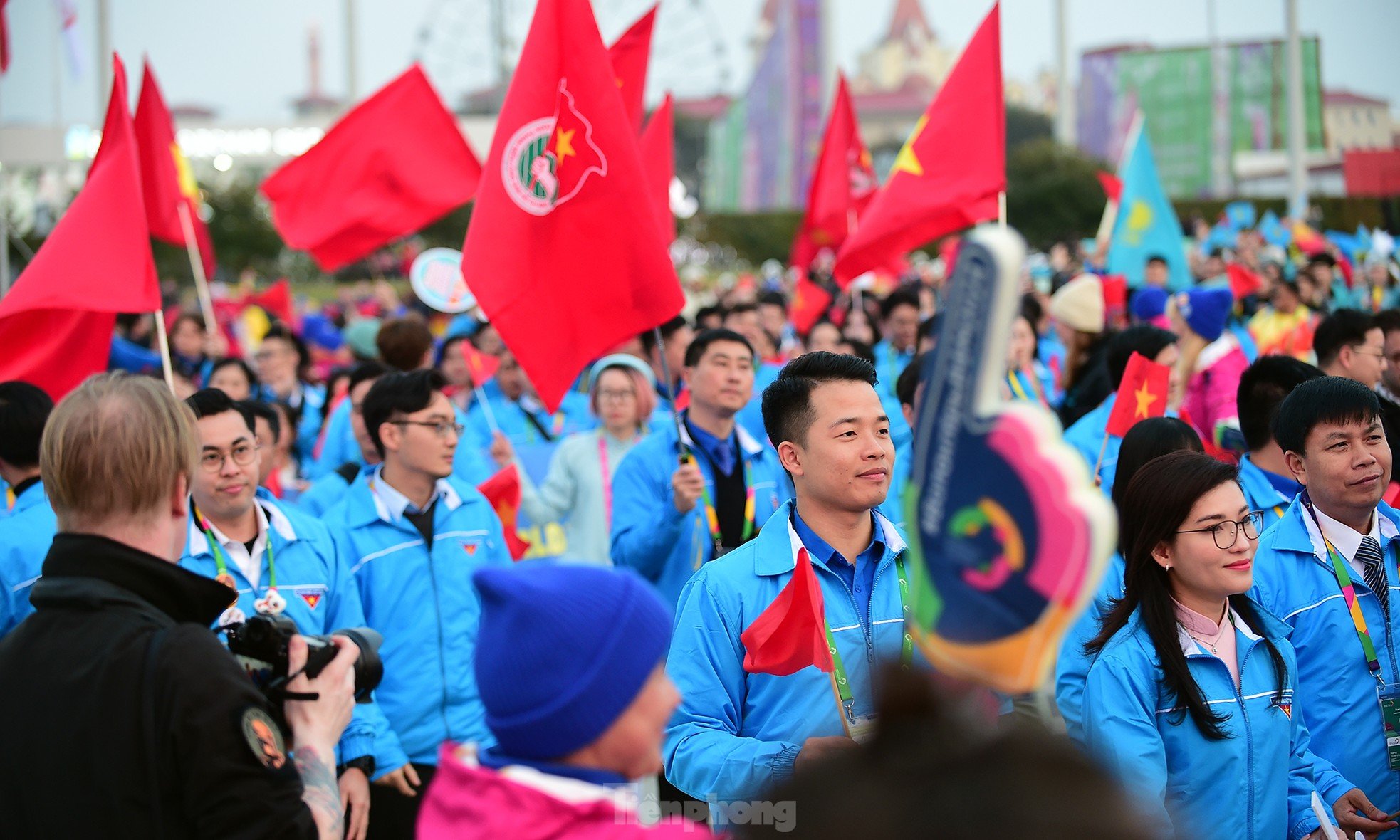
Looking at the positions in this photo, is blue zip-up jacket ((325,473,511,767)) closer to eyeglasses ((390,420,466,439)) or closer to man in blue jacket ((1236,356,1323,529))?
eyeglasses ((390,420,466,439))

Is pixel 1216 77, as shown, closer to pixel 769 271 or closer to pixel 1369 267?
pixel 769 271

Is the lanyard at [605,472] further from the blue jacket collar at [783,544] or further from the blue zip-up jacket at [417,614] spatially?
the blue jacket collar at [783,544]

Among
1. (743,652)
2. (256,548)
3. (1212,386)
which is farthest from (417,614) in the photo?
(1212,386)

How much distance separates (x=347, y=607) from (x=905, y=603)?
6.19 feet

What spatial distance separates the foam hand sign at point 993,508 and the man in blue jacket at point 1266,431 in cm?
350

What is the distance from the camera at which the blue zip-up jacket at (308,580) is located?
3807mm

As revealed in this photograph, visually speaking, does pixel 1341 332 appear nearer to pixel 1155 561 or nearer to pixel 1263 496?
pixel 1263 496

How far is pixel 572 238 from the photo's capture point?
14.8 ft

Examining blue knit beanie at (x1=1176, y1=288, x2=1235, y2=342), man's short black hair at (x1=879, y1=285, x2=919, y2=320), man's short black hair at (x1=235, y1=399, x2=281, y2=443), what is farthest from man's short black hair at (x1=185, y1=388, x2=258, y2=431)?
man's short black hair at (x1=879, y1=285, x2=919, y2=320)

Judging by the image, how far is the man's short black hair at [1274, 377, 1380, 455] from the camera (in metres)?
3.79

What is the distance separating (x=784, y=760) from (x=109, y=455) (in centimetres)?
149

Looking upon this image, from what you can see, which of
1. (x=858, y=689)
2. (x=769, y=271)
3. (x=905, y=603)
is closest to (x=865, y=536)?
(x=905, y=603)

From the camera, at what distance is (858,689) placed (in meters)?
2.96

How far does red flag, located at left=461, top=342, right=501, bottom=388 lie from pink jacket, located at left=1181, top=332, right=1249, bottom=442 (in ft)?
13.4
